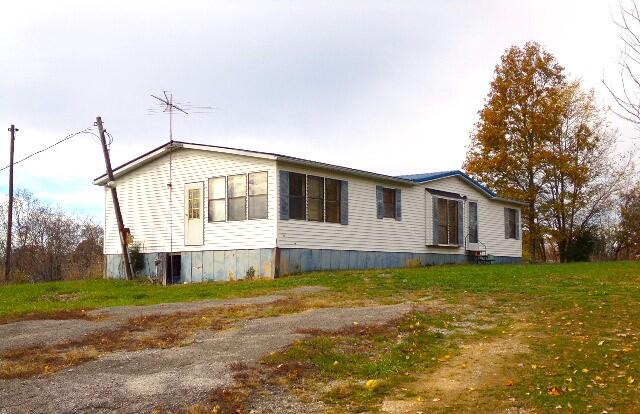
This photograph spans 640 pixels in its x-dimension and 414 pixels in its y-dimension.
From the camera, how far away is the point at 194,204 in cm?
2158

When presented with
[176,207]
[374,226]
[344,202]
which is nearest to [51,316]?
[176,207]

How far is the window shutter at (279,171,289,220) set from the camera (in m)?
19.4

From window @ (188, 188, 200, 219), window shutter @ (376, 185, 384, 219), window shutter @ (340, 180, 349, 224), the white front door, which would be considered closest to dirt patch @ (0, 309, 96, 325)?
the white front door

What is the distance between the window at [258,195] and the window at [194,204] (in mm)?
2372

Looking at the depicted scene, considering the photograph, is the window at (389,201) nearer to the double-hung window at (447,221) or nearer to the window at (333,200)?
the window at (333,200)

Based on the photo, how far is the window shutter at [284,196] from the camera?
19391 mm

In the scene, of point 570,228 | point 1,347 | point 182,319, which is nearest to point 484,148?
point 570,228

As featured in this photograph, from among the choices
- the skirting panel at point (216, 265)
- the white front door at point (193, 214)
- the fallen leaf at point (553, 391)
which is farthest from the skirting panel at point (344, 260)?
the fallen leaf at point (553, 391)

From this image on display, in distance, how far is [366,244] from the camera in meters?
22.3

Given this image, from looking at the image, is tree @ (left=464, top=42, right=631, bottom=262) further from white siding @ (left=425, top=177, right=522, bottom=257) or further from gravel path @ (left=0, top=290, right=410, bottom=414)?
gravel path @ (left=0, top=290, right=410, bottom=414)

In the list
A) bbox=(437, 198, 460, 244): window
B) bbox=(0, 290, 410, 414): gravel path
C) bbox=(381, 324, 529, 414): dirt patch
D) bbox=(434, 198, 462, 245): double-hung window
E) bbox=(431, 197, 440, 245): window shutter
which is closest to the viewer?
bbox=(0, 290, 410, 414): gravel path

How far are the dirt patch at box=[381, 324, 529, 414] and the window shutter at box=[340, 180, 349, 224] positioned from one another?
1260cm

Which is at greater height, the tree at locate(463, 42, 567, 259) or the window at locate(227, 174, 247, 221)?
the tree at locate(463, 42, 567, 259)

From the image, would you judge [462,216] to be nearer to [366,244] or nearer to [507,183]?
[366,244]
